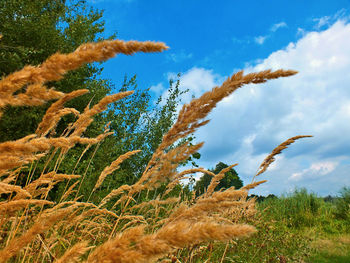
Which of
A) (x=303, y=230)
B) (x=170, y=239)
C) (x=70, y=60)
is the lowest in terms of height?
(x=303, y=230)

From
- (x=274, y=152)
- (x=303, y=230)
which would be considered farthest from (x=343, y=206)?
(x=274, y=152)

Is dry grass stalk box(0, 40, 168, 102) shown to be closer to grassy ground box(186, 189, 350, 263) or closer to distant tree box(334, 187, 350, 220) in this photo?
grassy ground box(186, 189, 350, 263)

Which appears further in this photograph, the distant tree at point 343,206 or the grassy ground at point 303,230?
the distant tree at point 343,206

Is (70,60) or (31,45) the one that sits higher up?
(31,45)

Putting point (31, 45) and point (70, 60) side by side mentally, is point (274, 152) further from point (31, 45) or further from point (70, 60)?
point (31, 45)

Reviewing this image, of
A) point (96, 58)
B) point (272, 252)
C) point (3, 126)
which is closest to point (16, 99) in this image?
point (96, 58)

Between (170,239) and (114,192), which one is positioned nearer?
(170,239)

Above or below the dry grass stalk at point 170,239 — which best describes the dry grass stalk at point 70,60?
above

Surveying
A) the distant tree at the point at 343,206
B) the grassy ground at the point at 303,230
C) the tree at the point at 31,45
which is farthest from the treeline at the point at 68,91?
the distant tree at the point at 343,206

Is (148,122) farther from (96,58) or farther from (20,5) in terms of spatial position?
(96,58)

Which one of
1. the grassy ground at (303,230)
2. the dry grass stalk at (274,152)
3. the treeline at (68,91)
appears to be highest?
the treeline at (68,91)

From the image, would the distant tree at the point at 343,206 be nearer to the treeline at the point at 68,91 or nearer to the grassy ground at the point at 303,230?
the grassy ground at the point at 303,230

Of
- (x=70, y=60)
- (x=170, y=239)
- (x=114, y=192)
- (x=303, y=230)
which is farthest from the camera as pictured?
(x=303, y=230)

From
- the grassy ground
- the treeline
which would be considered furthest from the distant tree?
the treeline
